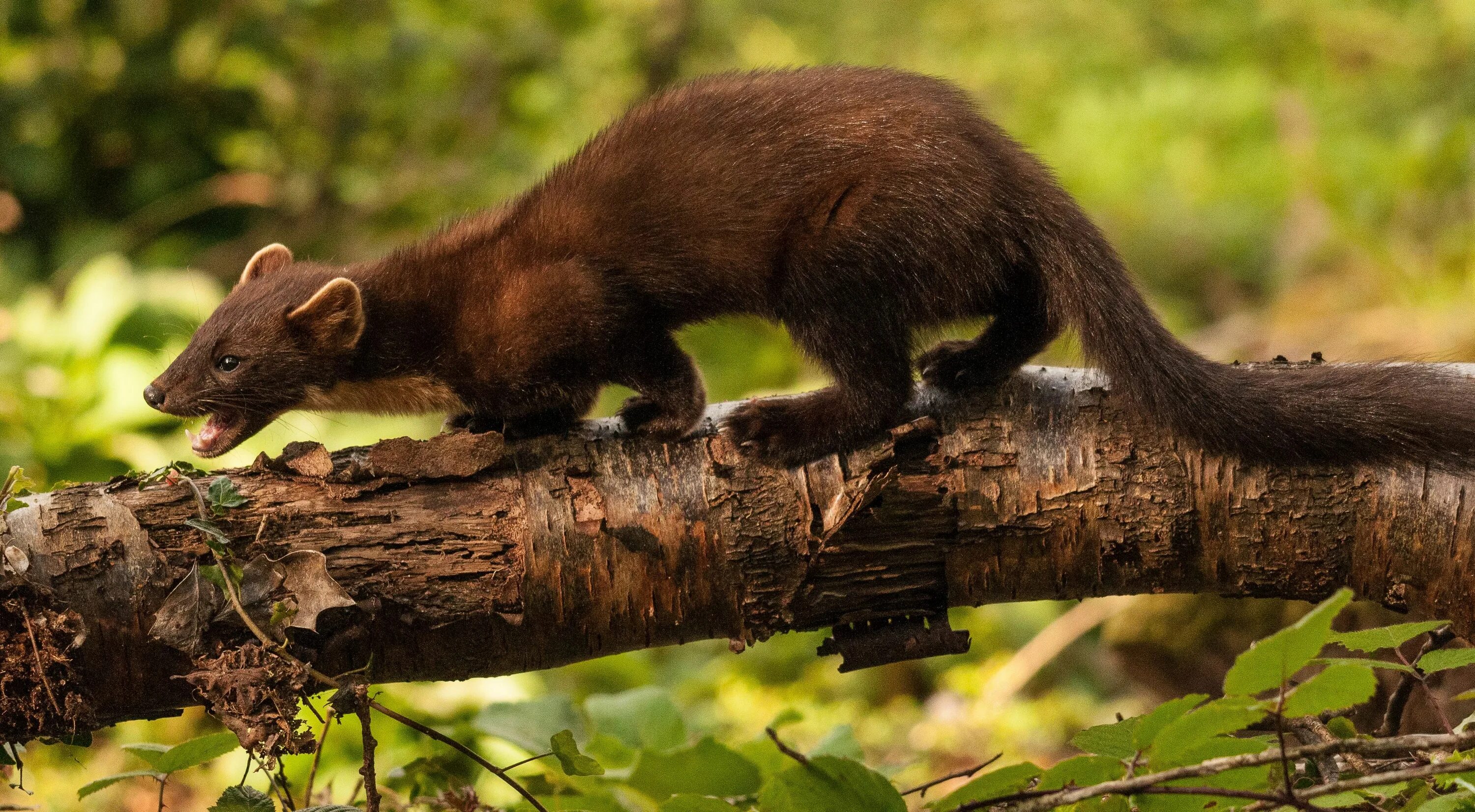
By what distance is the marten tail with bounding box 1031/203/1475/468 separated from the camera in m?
2.44

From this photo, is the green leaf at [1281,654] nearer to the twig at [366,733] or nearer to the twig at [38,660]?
the twig at [366,733]

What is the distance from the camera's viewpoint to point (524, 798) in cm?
224

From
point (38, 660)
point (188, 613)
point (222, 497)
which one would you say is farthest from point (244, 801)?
point (222, 497)

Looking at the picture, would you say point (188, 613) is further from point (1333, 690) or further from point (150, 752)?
point (1333, 690)

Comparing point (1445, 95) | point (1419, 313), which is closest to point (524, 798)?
point (1419, 313)

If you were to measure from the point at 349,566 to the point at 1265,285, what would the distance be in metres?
8.76

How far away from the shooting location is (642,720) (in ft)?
8.93

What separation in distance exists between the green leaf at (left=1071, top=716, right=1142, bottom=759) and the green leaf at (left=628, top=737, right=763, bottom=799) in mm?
828

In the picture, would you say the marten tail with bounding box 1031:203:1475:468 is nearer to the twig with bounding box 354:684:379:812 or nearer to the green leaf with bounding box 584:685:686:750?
the green leaf with bounding box 584:685:686:750

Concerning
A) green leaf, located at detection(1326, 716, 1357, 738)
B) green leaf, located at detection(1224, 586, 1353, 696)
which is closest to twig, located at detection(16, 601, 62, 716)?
green leaf, located at detection(1224, 586, 1353, 696)

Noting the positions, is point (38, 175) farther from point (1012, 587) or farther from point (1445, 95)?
point (1445, 95)

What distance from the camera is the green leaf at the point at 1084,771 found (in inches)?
64.1

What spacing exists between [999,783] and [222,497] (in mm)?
1467


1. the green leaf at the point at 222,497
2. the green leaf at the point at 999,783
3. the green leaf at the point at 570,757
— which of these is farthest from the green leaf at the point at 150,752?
the green leaf at the point at 999,783
